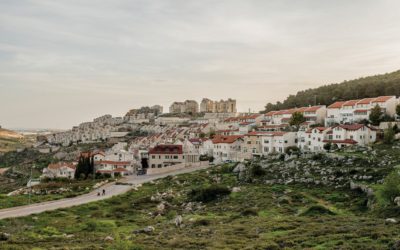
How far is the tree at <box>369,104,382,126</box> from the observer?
75.3m

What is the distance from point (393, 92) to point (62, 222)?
90330 millimetres

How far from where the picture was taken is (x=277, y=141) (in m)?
76.9

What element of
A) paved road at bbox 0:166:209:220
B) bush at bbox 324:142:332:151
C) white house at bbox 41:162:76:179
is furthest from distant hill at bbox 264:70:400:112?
paved road at bbox 0:166:209:220

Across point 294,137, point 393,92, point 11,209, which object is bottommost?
point 11,209

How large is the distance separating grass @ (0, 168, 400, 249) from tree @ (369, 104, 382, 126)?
36.3 meters

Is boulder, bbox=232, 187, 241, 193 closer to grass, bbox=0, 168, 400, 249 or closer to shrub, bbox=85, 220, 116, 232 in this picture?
grass, bbox=0, 168, 400, 249

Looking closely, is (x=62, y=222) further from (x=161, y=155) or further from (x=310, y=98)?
(x=310, y=98)

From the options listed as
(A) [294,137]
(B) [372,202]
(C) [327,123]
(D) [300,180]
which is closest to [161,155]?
(A) [294,137]

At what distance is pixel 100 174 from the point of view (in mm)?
75625

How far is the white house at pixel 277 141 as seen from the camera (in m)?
75.9

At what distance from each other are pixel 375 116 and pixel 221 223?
54.6 m

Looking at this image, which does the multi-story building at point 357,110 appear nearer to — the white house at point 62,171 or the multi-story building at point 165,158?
the multi-story building at point 165,158

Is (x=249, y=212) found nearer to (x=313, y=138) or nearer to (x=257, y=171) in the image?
(x=257, y=171)

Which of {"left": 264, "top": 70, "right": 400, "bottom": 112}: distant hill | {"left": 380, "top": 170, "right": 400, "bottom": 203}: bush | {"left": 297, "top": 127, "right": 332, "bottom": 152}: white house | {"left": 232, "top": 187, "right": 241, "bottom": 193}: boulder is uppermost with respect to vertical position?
{"left": 264, "top": 70, "right": 400, "bottom": 112}: distant hill
